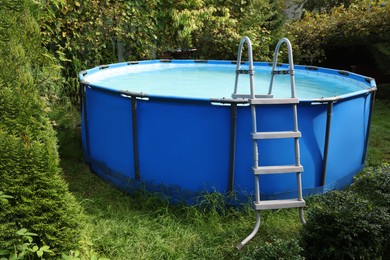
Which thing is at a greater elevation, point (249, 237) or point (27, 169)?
point (27, 169)

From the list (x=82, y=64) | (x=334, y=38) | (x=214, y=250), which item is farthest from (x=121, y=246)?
(x=334, y=38)

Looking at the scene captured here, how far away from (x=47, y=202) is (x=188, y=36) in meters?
6.88

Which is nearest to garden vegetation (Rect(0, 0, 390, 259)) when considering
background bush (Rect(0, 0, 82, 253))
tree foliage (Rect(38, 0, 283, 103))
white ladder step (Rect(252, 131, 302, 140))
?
background bush (Rect(0, 0, 82, 253))

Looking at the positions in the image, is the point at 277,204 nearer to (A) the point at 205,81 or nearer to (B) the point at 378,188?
(B) the point at 378,188

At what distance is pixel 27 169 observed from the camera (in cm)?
237

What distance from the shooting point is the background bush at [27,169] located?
2.33m

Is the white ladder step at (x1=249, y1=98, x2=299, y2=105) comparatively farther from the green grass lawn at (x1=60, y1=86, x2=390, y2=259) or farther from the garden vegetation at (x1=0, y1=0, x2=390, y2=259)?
the green grass lawn at (x1=60, y1=86, x2=390, y2=259)

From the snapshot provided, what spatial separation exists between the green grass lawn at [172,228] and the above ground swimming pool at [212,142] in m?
0.19

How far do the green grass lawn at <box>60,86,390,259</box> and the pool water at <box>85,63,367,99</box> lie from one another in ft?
5.74

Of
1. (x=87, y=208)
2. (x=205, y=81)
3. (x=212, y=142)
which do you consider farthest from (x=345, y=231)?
(x=205, y=81)

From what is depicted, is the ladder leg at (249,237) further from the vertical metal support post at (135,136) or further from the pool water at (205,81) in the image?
the pool water at (205,81)

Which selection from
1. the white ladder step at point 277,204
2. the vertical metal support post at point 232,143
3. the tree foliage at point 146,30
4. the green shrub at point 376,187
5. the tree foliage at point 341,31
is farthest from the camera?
the tree foliage at point 341,31

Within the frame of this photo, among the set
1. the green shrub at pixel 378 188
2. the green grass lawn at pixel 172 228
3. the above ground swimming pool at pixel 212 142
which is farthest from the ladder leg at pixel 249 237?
the green shrub at pixel 378 188

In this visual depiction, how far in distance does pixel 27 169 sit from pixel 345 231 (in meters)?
2.26
